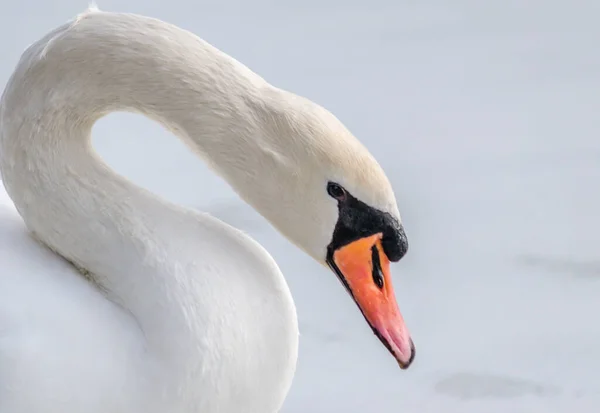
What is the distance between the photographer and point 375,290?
1.31 meters

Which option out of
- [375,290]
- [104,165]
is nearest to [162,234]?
[104,165]

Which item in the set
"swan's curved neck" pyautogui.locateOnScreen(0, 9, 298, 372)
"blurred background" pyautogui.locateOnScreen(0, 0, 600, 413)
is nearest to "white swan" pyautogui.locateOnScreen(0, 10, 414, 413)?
"swan's curved neck" pyautogui.locateOnScreen(0, 9, 298, 372)

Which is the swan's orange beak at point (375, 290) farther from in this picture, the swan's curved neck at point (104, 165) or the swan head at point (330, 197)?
the swan's curved neck at point (104, 165)

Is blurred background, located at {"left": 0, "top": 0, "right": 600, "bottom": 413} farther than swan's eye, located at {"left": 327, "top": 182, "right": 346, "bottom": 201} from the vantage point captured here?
Yes

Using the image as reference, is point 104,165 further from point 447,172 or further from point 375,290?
point 447,172

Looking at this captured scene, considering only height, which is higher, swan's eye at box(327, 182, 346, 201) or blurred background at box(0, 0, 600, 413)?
swan's eye at box(327, 182, 346, 201)

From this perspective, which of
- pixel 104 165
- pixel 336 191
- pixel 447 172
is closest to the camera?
pixel 336 191

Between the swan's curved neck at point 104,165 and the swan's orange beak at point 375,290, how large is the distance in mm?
106

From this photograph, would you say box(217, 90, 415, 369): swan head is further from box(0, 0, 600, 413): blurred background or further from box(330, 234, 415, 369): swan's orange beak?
box(0, 0, 600, 413): blurred background

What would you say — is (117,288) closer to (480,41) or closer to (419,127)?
(419,127)

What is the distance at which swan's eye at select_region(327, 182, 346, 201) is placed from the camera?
4.14 ft

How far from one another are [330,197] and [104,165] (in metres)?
0.25

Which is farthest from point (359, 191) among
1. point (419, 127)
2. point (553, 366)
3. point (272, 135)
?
point (419, 127)

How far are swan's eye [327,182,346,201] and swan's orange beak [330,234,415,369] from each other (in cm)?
5
